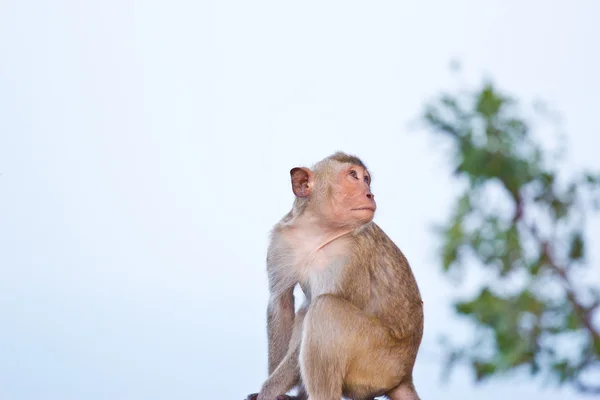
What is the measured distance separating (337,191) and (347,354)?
3.13ft

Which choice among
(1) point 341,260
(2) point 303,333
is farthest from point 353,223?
(2) point 303,333

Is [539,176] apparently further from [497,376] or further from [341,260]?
[341,260]

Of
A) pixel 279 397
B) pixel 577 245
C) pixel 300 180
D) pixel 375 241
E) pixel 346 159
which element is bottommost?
pixel 279 397

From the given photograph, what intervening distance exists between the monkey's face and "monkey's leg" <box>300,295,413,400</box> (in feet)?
1.68

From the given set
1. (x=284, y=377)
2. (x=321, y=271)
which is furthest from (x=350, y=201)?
(x=284, y=377)

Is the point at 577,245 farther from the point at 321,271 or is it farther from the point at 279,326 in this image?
the point at 321,271

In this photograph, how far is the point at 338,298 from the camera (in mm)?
5629

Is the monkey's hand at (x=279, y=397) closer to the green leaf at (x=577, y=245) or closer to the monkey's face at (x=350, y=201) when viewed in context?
the monkey's face at (x=350, y=201)

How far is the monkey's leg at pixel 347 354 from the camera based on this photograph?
546 cm

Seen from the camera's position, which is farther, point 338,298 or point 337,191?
point 337,191

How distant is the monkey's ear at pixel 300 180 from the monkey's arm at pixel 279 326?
23.4 inches

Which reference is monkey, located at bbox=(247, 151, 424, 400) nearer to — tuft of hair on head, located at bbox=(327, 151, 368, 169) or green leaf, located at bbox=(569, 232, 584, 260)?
tuft of hair on head, located at bbox=(327, 151, 368, 169)

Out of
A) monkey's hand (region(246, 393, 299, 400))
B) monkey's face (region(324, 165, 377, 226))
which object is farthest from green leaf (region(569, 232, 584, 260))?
monkey's hand (region(246, 393, 299, 400))

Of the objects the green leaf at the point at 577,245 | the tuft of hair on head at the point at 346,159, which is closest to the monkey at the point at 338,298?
the tuft of hair on head at the point at 346,159
